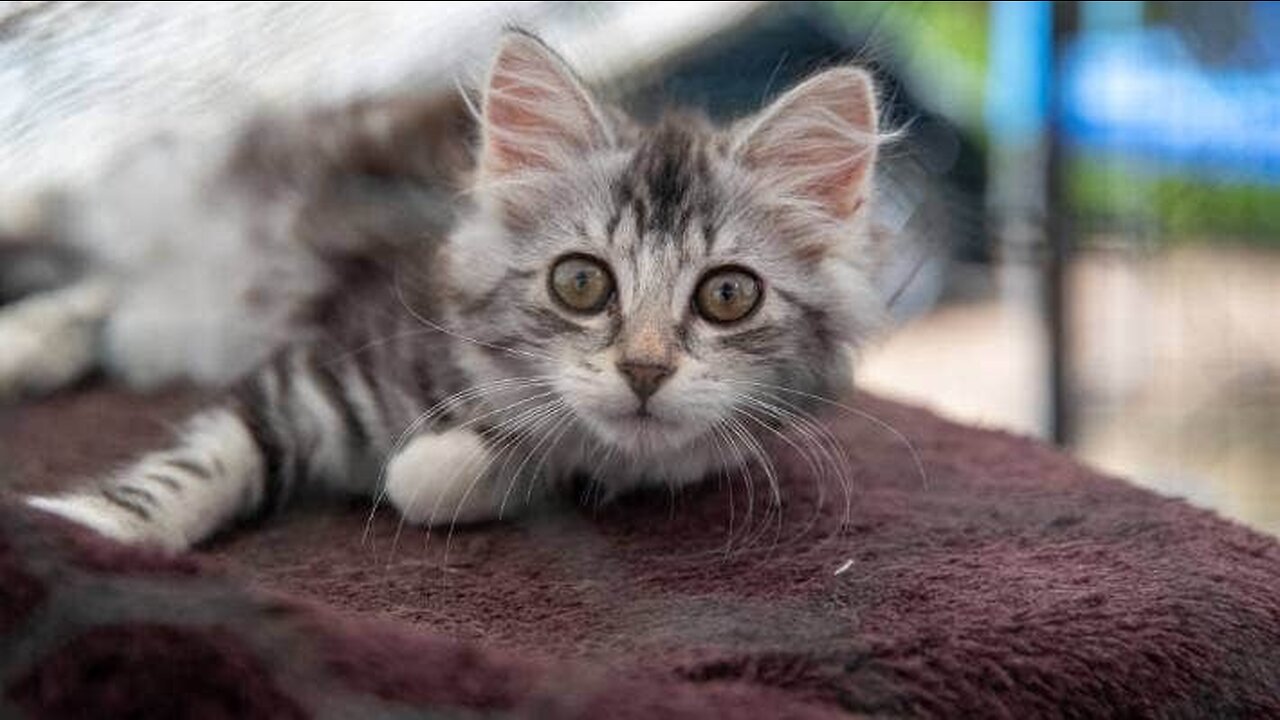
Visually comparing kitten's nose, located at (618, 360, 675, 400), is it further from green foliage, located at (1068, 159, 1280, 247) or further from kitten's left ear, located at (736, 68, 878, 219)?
green foliage, located at (1068, 159, 1280, 247)

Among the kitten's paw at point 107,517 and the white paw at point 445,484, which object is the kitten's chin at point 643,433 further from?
the kitten's paw at point 107,517

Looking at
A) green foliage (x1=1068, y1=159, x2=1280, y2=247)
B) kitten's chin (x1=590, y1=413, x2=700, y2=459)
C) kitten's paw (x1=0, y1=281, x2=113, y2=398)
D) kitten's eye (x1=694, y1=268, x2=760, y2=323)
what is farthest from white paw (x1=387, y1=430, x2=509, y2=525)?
green foliage (x1=1068, y1=159, x2=1280, y2=247)

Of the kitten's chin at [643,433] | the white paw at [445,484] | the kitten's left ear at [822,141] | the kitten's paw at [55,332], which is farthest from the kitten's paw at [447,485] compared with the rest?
the kitten's paw at [55,332]

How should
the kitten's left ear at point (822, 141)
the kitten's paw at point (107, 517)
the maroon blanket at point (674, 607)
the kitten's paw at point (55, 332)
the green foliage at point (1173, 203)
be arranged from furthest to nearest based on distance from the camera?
the kitten's paw at point (55, 332)
the green foliage at point (1173, 203)
the kitten's left ear at point (822, 141)
the kitten's paw at point (107, 517)
the maroon blanket at point (674, 607)

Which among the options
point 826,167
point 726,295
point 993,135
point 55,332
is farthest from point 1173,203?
point 55,332

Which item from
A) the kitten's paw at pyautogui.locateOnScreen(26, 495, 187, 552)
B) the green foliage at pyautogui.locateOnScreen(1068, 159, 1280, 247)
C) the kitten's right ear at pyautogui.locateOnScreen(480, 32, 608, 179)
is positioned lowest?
the kitten's paw at pyautogui.locateOnScreen(26, 495, 187, 552)

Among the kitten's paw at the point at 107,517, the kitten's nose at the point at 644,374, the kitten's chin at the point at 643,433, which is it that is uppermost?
the kitten's nose at the point at 644,374

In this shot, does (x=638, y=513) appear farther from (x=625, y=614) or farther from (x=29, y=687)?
(x=29, y=687)
